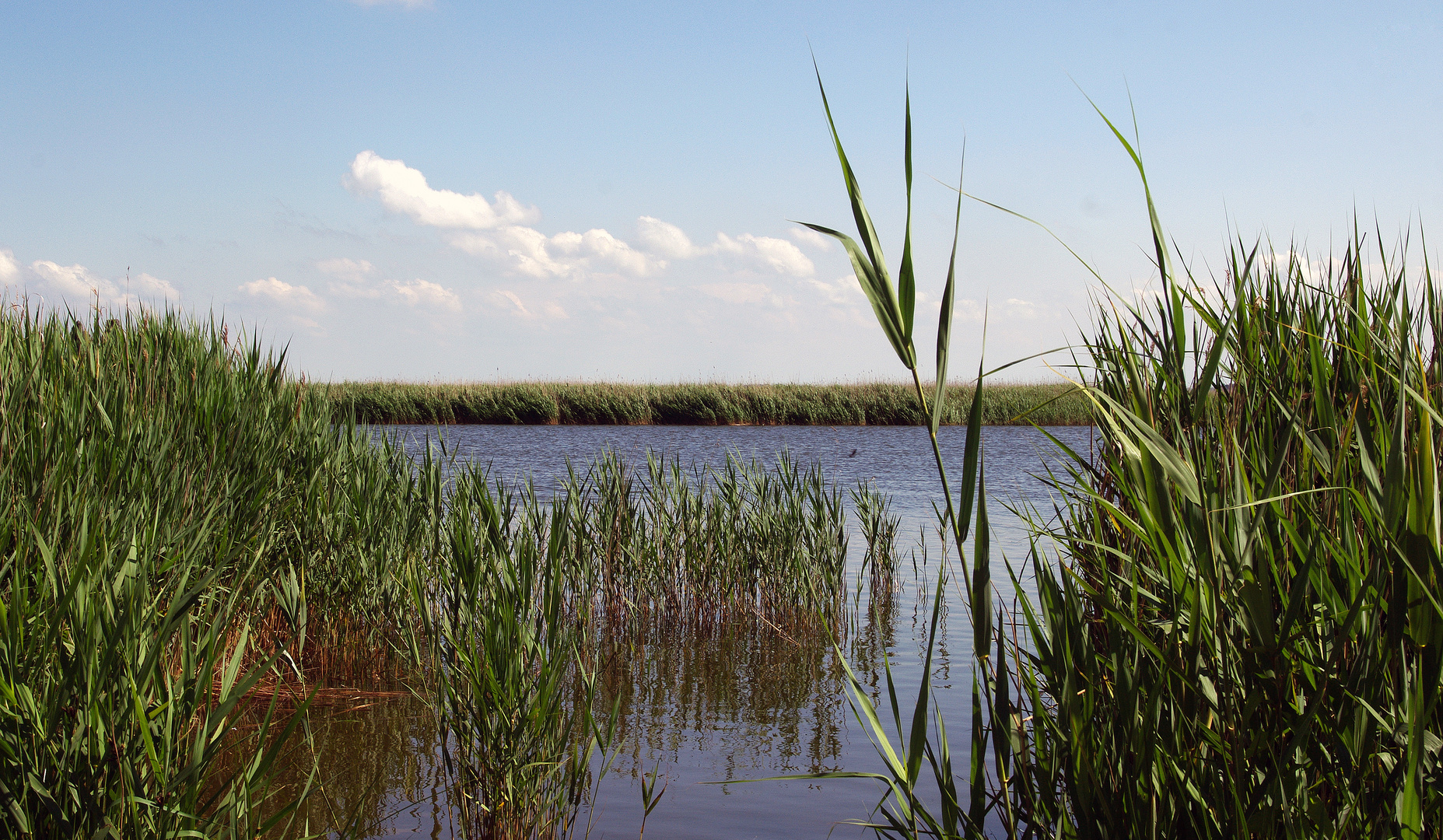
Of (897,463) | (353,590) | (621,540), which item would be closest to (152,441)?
(353,590)

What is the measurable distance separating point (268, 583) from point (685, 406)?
24302 millimetres

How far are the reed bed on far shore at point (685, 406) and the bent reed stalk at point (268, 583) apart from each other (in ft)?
70.2

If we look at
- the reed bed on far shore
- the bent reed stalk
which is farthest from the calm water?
the reed bed on far shore

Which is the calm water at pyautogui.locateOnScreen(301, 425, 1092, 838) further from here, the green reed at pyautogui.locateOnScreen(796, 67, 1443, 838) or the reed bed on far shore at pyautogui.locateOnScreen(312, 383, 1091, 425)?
the reed bed on far shore at pyautogui.locateOnScreen(312, 383, 1091, 425)

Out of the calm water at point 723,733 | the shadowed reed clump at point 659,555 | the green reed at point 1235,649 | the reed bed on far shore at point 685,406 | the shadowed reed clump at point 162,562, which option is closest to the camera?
the green reed at point 1235,649

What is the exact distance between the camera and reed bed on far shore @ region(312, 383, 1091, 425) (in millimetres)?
29812

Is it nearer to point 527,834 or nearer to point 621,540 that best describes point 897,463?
point 621,540

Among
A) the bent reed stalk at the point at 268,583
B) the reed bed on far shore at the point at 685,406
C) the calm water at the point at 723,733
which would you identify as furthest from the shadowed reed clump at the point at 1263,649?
the reed bed on far shore at the point at 685,406

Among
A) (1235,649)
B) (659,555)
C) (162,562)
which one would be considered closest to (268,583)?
(162,562)

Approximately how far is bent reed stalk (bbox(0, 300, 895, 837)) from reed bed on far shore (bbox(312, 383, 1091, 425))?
21.4 meters

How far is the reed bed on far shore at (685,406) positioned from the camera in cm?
2981

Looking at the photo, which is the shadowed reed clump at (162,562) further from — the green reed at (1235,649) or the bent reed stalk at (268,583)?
the green reed at (1235,649)

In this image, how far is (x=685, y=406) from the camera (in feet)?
98.2

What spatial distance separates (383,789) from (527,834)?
3.69 ft
